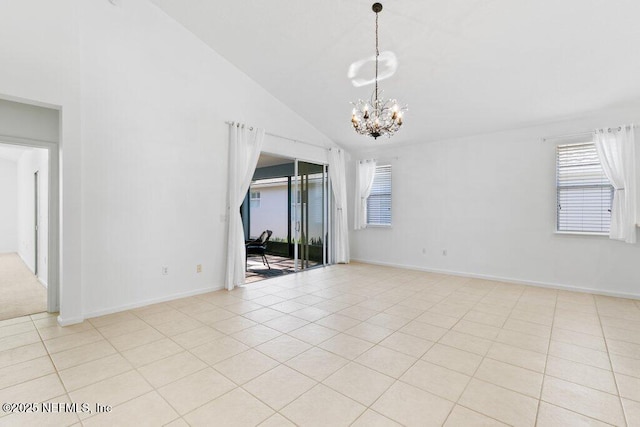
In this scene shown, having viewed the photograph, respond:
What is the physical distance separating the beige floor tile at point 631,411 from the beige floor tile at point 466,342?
89 cm

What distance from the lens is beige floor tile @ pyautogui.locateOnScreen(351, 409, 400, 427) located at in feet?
5.79

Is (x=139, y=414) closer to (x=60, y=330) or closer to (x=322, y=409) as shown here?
(x=322, y=409)

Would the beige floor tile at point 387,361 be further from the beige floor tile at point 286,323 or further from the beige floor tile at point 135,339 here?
the beige floor tile at point 135,339

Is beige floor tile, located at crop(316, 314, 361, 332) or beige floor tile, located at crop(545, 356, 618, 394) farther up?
beige floor tile, located at crop(316, 314, 361, 332)

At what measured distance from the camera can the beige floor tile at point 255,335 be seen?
2.89 m

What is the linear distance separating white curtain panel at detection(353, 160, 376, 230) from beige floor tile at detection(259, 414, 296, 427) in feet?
17.9

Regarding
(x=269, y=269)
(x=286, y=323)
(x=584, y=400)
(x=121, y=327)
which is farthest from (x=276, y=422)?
(x=269, y=269)

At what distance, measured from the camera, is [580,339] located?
2967 millimetres

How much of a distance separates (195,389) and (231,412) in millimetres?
394

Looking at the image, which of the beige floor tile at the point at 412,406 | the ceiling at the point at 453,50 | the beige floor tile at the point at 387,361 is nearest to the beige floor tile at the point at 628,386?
the beige floor tile at the point at 412,406

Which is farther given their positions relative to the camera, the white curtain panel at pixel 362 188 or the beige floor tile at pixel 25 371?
the white curtain panel at pixel 362 188

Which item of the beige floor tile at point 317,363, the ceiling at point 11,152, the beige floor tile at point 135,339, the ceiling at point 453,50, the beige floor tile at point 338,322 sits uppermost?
the ceiling at point 453,50

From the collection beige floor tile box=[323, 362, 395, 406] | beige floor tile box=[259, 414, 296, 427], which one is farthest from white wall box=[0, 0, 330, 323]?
beige floor tile box=[323, 362, 395, 406]

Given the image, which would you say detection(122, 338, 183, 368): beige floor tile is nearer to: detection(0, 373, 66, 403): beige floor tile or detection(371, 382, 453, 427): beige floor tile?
detection(0, 373, 66, 403): beige floor tile
